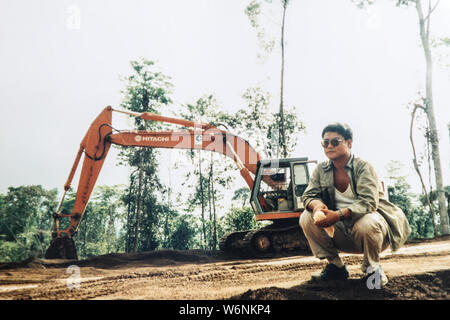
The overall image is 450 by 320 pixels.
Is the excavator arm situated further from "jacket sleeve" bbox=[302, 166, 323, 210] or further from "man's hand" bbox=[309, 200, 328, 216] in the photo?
"man's hand" bbox=[309, 200, 328, 216]

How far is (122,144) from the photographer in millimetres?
9305

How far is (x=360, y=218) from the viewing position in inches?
88.4

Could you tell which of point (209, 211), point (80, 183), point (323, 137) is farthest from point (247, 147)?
point (209, 211)

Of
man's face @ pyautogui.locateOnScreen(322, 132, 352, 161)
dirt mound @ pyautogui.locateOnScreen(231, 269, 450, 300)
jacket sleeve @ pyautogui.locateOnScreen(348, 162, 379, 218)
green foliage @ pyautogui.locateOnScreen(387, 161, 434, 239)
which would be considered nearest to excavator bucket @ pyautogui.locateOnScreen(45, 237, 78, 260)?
dirt mound @ pyautogui.locateOnScreen(231, 269, 450, 300)

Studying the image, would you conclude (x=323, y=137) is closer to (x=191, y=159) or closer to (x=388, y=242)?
(x=388, y=242)

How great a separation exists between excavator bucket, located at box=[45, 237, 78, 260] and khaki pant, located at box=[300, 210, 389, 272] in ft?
27.4

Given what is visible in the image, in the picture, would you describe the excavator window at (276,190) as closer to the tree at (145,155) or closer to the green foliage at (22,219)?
the tree at (145,155)

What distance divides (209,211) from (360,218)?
1743cm

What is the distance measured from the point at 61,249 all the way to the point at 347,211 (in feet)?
29.3

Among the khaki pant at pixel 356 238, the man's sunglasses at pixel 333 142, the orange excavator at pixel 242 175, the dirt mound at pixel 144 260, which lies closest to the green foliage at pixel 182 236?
the dirt mound at pixel 144 260

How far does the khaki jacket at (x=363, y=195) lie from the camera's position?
2194 mm

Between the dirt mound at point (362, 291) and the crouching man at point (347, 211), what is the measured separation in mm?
141

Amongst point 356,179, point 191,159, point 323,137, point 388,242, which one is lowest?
point 388,242

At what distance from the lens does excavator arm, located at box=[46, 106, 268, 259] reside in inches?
346
